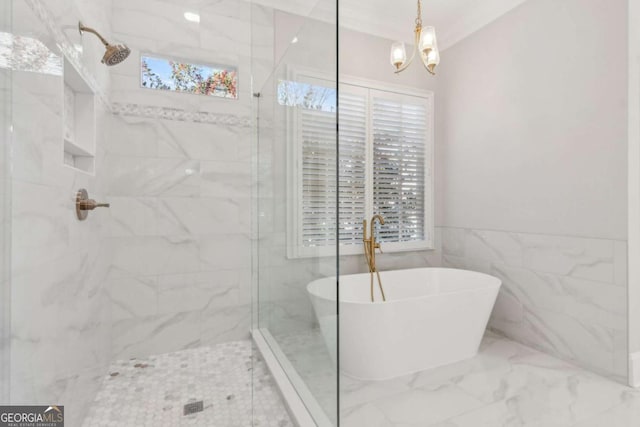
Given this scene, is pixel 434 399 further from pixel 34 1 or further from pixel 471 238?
pixel 34 1

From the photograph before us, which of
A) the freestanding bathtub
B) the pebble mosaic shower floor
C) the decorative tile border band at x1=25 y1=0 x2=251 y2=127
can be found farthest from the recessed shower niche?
the freestanding bathtub

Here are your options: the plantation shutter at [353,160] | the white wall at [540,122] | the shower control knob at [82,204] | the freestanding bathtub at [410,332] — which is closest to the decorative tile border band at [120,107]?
the shower control knob at [82,204]

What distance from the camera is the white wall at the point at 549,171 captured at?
2.07m

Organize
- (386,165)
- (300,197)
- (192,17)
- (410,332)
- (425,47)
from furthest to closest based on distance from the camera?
(386,165), (192,17), (425,47), (410,332), (300,197)

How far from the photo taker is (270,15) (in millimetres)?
2396

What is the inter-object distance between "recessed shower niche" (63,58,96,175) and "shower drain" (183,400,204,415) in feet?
4.63

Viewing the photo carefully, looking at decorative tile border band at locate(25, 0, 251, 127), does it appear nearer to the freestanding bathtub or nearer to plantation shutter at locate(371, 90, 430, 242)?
plantation shutter at locate(371, 90, 430, 242)

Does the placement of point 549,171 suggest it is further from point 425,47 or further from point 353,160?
point 353,160

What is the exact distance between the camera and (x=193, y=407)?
1.78 metres

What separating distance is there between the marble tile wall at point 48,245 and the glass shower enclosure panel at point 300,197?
100cm

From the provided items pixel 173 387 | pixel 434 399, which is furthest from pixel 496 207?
pixel 173 387

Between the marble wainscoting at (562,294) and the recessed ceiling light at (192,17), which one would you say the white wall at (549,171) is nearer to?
the marble wainscoting at (562,294)

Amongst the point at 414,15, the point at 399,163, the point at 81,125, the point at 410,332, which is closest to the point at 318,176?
the point at 410,332

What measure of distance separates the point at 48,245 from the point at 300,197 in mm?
1053
